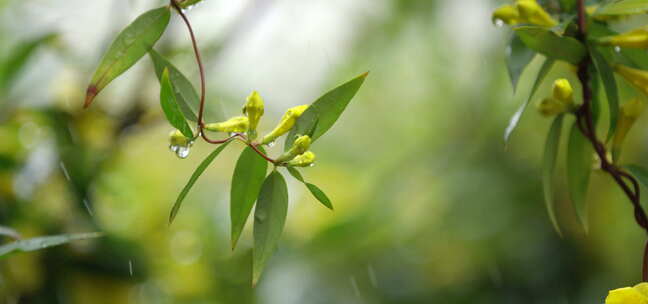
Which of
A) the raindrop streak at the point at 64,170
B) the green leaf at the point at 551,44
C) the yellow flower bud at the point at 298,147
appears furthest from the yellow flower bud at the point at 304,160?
the raindrop streak at the point at 64,170

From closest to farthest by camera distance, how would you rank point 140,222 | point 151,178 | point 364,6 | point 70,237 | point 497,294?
point 70,237
point 140,222
point 151,178
point 497,294
point 364,6

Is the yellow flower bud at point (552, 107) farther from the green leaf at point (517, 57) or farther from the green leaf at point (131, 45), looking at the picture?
the green leaf at point (131, 45)

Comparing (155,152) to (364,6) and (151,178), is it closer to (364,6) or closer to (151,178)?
(151,178)

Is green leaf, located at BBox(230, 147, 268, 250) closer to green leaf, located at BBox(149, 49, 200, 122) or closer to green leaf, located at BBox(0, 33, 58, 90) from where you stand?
green leaf, located at BBox(149, 49, 200, 122)

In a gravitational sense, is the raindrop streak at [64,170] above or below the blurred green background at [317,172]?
above

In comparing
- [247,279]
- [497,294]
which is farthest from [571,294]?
[247,279]

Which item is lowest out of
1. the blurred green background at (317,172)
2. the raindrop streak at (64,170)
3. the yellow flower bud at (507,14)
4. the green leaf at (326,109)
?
the blurred green background at (317,172)

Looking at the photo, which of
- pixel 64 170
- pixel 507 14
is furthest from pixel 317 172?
pixel 507 14

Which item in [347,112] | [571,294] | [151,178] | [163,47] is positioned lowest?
[571,294]
